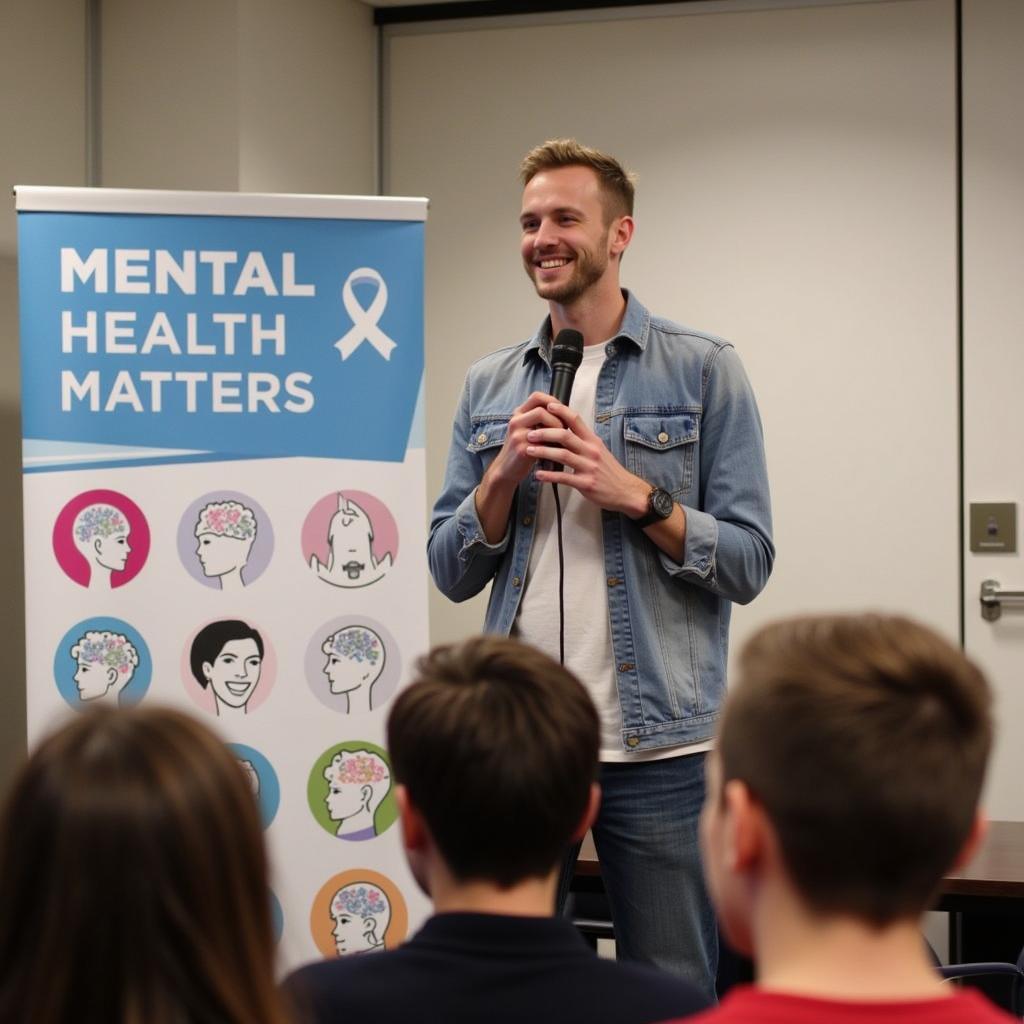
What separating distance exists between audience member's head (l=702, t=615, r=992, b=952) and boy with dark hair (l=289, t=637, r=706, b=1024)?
226mm

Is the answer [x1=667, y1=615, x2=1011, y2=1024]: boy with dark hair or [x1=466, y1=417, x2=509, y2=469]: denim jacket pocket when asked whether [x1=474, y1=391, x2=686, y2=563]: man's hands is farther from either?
[x1=667, y1=615, x2=1011, y2=1024]: boy with dark hair

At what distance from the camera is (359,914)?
2.55m

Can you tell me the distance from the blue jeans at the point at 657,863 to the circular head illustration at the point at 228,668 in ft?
2.39

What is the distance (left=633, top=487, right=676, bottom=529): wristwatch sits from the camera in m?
2.13

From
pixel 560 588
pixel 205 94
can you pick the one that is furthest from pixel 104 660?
pixel 205 94

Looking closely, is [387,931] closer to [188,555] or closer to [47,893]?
[188,555]

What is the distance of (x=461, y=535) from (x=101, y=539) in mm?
706

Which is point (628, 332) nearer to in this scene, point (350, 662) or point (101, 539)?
point (350, 662)

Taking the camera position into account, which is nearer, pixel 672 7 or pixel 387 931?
pixel 387 931

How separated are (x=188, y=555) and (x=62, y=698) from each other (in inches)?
13.7

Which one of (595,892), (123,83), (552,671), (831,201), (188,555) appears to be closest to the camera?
(552,671)

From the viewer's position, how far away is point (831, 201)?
400 cm

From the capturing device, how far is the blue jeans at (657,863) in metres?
2.11

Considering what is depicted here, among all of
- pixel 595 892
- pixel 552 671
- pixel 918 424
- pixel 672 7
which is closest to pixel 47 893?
pixel 552 671
